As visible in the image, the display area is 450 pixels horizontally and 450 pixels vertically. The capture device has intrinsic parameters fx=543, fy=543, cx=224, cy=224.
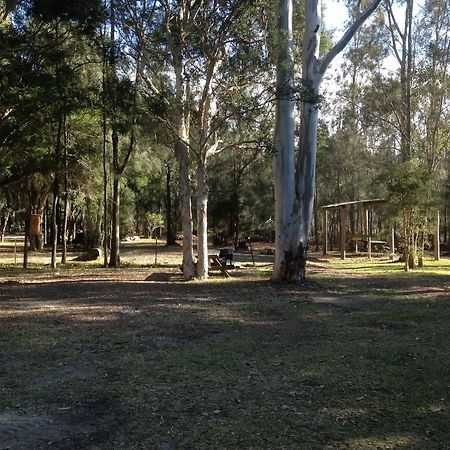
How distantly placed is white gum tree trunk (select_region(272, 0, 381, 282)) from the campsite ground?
11.2 feet

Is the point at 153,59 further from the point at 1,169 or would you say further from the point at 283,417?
the point at 283,417

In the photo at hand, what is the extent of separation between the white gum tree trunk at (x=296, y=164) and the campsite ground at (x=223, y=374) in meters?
3.42

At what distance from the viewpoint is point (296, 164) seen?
48.6ft

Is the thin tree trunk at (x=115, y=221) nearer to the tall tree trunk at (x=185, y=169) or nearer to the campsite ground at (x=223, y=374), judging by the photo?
the tall tree trunk at (x=185, y=169)

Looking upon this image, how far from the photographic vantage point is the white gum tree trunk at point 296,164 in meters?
14.4

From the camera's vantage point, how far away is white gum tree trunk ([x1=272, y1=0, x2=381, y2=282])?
1435cm

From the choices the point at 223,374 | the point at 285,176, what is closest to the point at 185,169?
the point at 285,176

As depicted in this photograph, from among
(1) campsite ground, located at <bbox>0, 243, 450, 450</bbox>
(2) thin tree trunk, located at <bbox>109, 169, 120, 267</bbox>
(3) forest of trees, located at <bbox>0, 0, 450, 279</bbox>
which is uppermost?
(3) forest of trees, located at <bbox>0, 0, 450, 279</bbox>

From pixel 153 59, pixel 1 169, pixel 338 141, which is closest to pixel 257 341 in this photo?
pixel 153 59

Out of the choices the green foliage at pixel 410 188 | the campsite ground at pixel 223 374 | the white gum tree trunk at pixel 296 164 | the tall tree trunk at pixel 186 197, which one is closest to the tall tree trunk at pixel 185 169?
the tall tree trunk at pixel 186 197

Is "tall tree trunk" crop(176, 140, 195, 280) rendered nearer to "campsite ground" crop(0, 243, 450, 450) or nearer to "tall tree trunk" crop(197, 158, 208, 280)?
"tall tree trunk" crop(197, 158, 208, 280)

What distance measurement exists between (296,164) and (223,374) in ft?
32.6

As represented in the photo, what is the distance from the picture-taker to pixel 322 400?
483 centimetres

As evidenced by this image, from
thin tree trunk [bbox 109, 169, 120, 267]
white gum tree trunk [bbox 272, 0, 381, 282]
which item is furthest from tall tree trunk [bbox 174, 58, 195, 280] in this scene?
thin tree trunk [bbox 109, 169, 120, 267]
